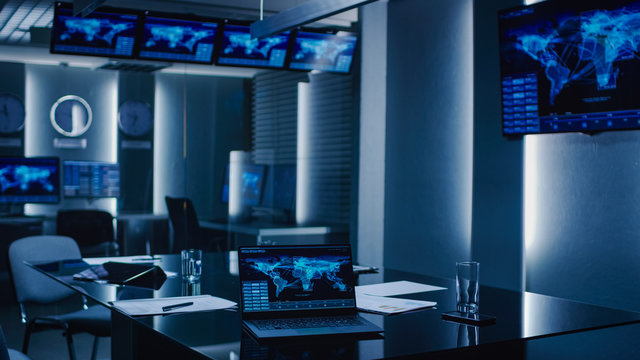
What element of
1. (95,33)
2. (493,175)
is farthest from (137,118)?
(493,175)

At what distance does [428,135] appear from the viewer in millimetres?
5879

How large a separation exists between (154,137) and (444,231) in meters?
2.83

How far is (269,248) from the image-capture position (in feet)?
7.25

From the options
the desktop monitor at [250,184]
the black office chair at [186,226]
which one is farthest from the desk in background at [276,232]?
the desktop monitor at [250,184]

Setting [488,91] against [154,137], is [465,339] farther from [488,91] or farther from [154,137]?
[154,137]

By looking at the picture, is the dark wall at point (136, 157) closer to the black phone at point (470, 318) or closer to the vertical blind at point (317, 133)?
the vertical blind at point (317, 133)

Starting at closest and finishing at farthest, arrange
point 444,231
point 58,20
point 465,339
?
point 465,339
point 58,20
point 444,231

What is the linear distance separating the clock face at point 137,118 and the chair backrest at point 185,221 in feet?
2.27

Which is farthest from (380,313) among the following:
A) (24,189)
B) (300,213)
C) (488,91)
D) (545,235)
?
(24,189)

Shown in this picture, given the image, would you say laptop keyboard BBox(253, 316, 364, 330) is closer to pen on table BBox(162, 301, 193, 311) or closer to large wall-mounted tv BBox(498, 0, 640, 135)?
pen on table BBox(162, 301, 193, 311)

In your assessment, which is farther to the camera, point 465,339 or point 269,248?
point 269,248

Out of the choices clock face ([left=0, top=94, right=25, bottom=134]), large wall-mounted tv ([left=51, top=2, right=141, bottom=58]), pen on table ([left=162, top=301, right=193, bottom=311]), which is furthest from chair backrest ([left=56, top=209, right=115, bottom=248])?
pen on table ([left=162, top=301, right=193, bottom=311])

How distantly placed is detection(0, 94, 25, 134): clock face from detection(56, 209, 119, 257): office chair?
86cm

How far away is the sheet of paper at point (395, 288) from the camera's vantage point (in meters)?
2.72
